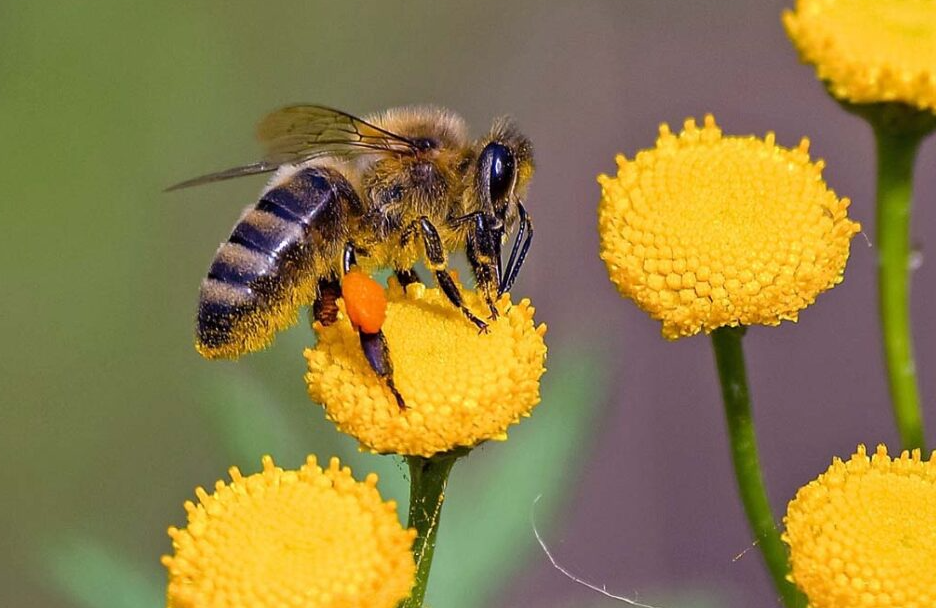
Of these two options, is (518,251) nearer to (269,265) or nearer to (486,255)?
(486,255)

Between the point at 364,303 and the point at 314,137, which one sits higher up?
the point at 314,137

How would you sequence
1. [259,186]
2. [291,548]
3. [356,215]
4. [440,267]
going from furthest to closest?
[259,186]
[356,215]
[440,267]
[291,548]

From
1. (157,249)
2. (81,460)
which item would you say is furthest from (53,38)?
(81,460)

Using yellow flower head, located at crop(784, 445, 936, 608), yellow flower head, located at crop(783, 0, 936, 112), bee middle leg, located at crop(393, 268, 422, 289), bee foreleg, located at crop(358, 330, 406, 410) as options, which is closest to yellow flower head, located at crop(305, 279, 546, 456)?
bee foreleg, located at crop(358, 330, 406, 410)

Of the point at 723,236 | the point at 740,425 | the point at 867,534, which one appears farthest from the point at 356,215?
the point at 867,534

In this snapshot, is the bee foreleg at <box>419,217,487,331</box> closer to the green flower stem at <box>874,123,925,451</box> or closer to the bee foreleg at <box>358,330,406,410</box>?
the bee foreleg at <box>358,330,406,410</box>

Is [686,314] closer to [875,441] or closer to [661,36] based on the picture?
[875,441]
